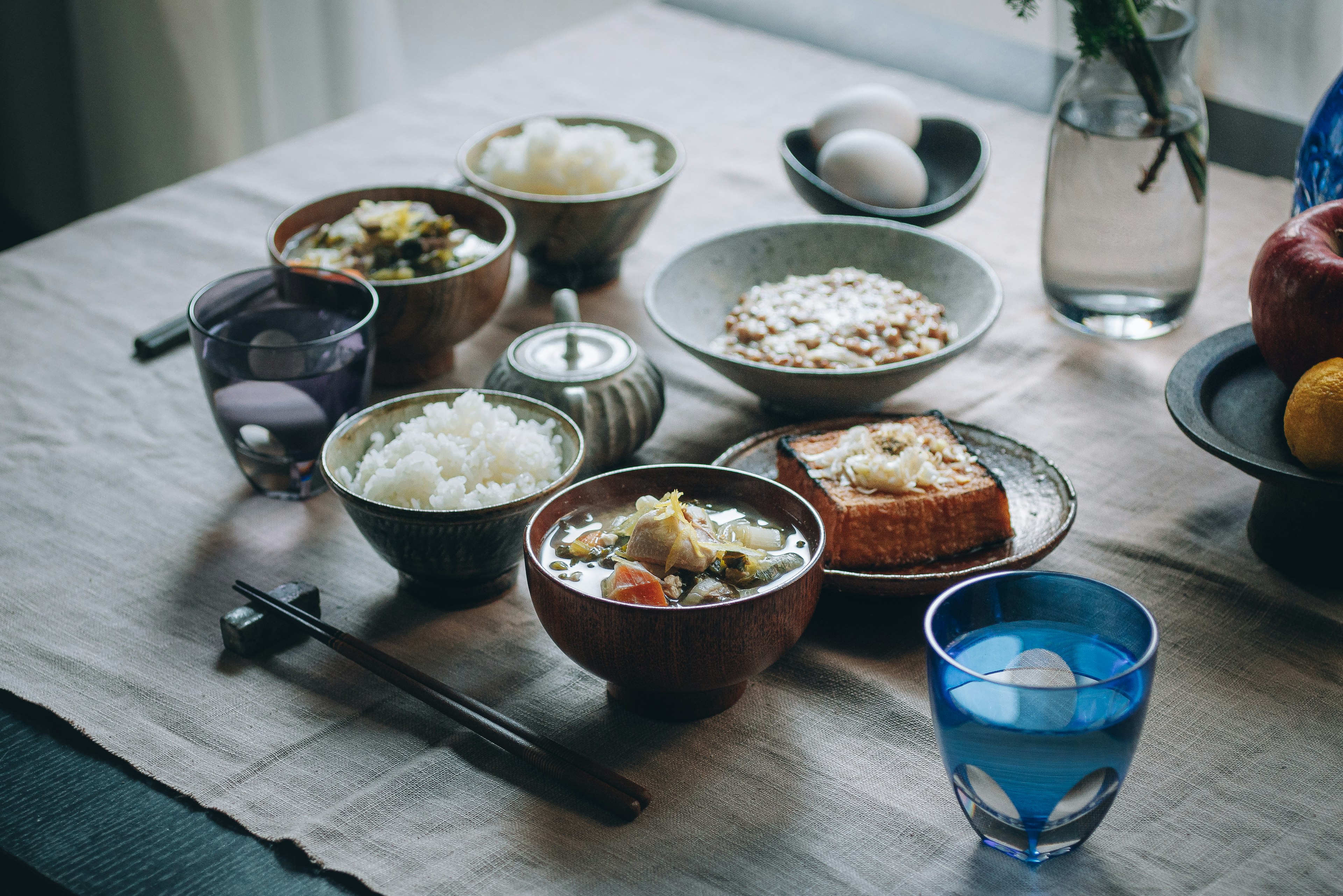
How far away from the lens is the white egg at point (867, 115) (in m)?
1.73

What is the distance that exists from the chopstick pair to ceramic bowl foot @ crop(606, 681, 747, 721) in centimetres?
7

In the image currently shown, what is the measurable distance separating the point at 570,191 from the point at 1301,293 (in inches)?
34.4

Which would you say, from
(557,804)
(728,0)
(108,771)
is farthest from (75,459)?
(728,0)

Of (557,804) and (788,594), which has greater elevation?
(788,594)

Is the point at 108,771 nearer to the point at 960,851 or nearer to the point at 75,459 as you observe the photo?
the point at 75,459

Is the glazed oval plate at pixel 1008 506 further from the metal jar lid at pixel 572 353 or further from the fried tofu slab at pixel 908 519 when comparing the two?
the metal jar lid at pixel 572 353

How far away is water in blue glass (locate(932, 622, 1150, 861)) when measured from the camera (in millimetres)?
766

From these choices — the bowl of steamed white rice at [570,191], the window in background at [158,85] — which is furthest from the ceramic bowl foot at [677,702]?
the window in background at [158,85]

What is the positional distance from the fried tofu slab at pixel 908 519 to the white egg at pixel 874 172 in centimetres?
61

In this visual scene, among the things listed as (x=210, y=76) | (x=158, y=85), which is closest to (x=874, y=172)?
(x=210, y=76)

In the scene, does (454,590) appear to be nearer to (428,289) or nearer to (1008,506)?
(428,289)

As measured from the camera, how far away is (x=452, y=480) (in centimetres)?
107

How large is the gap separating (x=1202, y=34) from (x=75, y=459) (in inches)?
87.1

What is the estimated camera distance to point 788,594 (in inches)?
35.3
